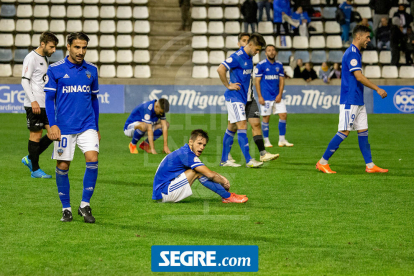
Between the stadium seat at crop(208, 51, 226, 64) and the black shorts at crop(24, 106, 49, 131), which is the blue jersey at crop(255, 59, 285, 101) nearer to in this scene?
the black shorts at crop(24, 106, 49, 131)

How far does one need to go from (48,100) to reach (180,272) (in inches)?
89.6

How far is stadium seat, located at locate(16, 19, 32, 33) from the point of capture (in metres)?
21.5

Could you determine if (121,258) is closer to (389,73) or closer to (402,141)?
(402,141)

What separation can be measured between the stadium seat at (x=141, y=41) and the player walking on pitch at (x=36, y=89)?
13.4 metres

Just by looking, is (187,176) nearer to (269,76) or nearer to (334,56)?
(269,76)

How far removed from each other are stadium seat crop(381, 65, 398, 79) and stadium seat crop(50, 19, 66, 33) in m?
11.9

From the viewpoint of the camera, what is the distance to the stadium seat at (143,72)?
67.2 feet

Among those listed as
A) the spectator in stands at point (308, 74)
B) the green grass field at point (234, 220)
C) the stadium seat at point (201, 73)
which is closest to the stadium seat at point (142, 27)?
the stadium seat at point (201, 73)

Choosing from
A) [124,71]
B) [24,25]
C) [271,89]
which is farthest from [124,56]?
[271,89]

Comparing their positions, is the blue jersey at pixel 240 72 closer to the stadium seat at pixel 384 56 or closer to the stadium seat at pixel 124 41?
the stadium seat at pixel 124 41

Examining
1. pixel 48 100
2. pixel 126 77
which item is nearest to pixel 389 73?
pixel 126 77

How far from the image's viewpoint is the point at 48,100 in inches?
215

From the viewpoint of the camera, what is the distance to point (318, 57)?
69.5 ft

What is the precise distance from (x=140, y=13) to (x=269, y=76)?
10988 mm
